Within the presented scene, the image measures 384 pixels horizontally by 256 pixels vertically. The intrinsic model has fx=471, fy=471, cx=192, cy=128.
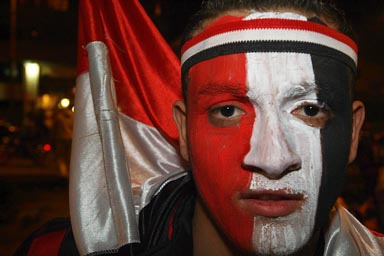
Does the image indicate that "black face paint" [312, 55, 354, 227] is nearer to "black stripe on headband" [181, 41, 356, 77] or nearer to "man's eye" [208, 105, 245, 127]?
"black stripe on headband" [181, 41, 356, 77]

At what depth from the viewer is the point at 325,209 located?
143 centimetres

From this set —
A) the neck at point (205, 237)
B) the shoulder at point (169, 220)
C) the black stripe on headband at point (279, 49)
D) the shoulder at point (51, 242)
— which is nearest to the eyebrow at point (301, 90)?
the black stripe on headband at point (279, 49)

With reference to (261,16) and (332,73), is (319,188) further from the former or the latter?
(261,16)

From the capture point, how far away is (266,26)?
1474 millimetres

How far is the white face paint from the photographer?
136 centimetres

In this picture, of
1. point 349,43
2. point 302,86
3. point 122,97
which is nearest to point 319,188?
point 302,86

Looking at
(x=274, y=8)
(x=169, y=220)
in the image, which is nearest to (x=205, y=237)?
(x=169, y=220)

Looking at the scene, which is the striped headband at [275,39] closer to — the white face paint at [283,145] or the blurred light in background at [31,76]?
the white face paint at [283,145]

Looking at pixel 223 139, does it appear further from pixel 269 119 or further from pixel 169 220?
pixel 169 220

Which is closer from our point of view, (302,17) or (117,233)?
(302,17)

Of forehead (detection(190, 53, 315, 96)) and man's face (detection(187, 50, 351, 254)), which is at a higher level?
forehead (detection(190, 53, 315, 96))

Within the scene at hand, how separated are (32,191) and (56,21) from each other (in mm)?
14076

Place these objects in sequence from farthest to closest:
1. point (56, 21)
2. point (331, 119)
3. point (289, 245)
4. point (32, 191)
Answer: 1. point (56, 21)
2. point (32, 191)
3. point (331, 119)
4. point (289, 245)

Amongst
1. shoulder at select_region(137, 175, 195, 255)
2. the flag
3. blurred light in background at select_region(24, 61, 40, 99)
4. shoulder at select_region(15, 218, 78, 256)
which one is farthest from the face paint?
blurred light in background at select_region(24, 61, 40, 99)
